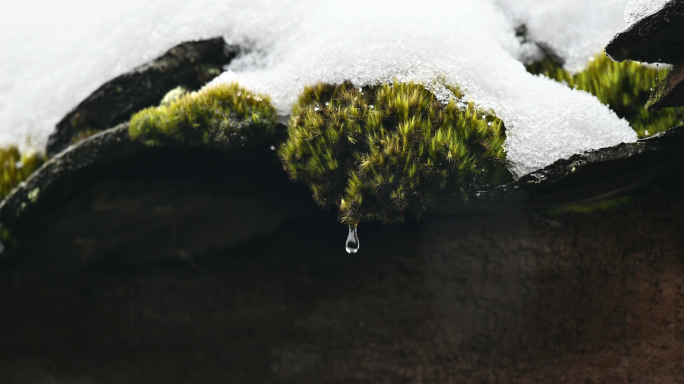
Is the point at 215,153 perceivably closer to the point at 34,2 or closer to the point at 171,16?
the point at 171,16

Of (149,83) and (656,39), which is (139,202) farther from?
(656,39)

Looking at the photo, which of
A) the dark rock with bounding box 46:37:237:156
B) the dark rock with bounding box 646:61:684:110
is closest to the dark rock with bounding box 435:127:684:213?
the dark rock with bounding box 646:61:684:110

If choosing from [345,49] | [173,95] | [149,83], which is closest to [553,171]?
[345,49]

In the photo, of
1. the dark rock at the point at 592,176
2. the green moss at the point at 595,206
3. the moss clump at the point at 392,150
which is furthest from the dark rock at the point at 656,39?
the green moss at the point at 595,206

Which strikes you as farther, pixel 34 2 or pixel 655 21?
pixel 34 2

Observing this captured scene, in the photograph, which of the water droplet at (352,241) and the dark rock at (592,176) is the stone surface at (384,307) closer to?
the dark rock at (592,176)

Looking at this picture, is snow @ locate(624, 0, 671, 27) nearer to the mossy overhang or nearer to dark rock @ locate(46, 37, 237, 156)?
the mossy overhang

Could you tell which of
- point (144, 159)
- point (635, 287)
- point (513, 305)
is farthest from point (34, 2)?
point (635, 287)
